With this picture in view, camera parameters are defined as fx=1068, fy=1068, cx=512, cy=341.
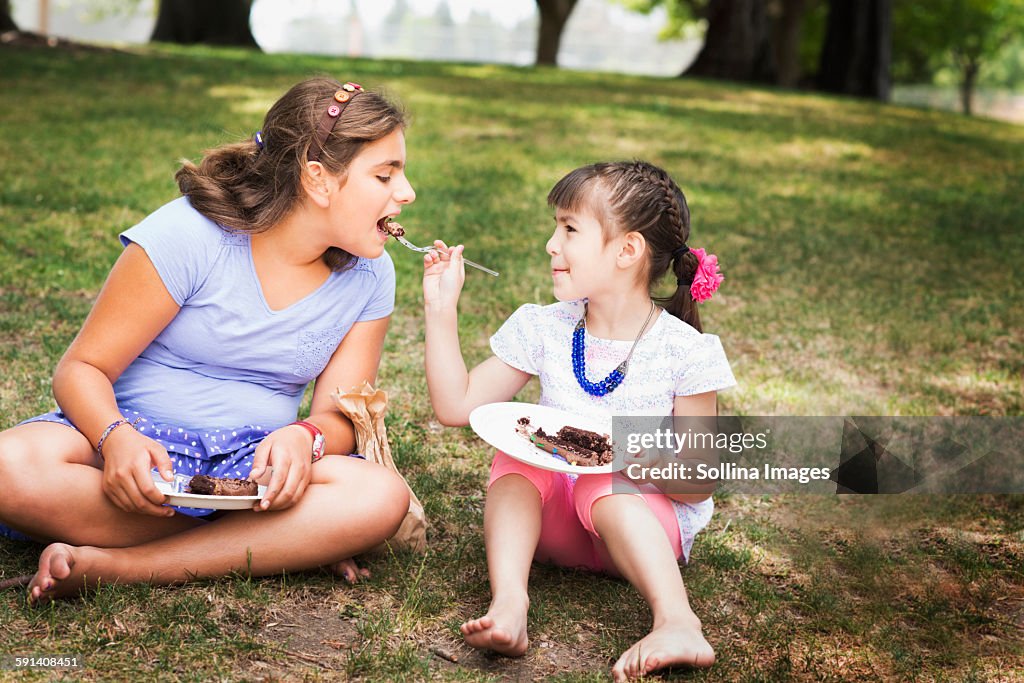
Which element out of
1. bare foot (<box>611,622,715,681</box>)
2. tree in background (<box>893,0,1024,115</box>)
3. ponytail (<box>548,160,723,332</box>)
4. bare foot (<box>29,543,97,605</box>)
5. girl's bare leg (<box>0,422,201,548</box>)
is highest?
tree in background (<box>893,0,1024,115</box>)

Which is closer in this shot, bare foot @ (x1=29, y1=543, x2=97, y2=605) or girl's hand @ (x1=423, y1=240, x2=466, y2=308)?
bare foot @ (x1=29, y1=543, x2=97, y2=605)

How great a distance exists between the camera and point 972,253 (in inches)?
252

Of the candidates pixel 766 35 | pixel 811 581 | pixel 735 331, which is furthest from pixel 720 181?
pixel 766 35

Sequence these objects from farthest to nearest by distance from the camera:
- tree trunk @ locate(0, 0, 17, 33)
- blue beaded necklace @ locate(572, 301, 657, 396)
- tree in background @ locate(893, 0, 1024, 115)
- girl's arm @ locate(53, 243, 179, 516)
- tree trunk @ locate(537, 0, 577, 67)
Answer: tree in background @ locate(893, 0, 1024, 115) → tree trunk @ locate(537, 0, 577, 67) → tree trunk @ locate(0, 0, 17, 33) → blue beaded necklace @ locate(572, 301, 657, 396) → girl's arm @ locate(53, 243, 179, 516)

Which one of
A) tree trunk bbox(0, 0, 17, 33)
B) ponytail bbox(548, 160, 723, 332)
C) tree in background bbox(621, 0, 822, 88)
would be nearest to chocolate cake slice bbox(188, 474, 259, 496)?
ponytail bbox(548, 160, 723, 332)

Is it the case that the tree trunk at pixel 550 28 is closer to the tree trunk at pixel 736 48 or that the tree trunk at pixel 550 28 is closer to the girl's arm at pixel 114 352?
the tree trunk at pixel 736 48

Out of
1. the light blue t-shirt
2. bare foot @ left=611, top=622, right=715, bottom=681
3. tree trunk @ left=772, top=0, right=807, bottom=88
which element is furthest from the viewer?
tree trunk @ left=772, top=0, right=807, bottom=88

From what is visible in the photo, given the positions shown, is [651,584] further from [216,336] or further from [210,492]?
[216,336]

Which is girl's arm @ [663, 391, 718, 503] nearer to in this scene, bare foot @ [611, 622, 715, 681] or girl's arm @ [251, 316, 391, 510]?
bare foot @ [611, 622, 715, 681]

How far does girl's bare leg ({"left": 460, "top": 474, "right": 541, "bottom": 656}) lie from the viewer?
2.13m

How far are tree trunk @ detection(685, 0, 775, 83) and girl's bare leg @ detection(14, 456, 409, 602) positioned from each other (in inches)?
628

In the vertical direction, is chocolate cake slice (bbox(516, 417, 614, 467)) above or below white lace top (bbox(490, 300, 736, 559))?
below

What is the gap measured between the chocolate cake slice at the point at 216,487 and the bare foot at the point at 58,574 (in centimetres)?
26

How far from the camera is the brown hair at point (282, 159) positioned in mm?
2449
